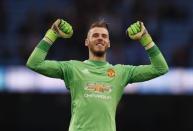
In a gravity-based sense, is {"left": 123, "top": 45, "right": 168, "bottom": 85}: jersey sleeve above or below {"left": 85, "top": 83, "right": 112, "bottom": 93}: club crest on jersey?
above

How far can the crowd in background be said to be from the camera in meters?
13.0

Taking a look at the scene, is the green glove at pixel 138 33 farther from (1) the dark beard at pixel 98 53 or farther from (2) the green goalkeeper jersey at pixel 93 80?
(1) the dark beard at pixel 98 53

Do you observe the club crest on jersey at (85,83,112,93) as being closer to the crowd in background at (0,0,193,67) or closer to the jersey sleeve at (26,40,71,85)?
the jersey sleeve at (26,40,71,85)

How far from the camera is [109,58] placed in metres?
12.8

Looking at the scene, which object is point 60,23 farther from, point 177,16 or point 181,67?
point 177,16

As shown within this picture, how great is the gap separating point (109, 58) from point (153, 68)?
5162mm

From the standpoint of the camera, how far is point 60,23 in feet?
24.8

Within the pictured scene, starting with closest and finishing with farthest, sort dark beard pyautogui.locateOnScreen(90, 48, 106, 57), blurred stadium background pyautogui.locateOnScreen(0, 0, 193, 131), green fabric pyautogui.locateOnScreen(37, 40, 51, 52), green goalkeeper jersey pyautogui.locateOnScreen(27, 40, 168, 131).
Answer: green goalkeeper jersey pyautogui.locateOnScreen(27, 40, 168, 131) < green fabric pyautogui.locateOnScreen(37, 40, 51, 52) < dark beard pyautogui.locateOnScreen(90, 48, 106, 57) < blurred stadium background pyautogui.locateOnScreen(0, 0, 193, 131)

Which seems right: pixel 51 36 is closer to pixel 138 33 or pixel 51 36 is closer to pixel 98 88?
pixel 98 88

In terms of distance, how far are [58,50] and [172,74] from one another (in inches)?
77.5

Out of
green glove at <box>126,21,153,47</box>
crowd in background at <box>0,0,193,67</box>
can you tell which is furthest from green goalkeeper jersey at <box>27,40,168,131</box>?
crowd in background at <box>0,0,193,67</box>

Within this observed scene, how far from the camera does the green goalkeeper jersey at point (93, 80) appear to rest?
24.2 feet

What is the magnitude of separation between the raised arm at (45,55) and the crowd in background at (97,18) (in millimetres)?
5068

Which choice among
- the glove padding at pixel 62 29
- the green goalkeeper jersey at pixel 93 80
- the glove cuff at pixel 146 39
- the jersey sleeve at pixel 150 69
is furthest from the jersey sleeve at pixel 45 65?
the glove cuff at pixel 146 39
